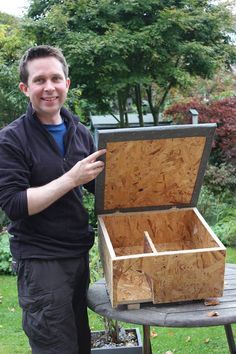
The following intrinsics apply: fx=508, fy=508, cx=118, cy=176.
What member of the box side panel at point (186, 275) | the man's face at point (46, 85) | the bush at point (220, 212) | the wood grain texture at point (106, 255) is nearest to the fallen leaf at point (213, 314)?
the box side panel at point (186, 275)

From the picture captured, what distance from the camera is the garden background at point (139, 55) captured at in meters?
8.19

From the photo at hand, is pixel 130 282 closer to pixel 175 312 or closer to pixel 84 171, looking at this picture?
pixel 175 312

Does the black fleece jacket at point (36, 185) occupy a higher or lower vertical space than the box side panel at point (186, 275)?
higher

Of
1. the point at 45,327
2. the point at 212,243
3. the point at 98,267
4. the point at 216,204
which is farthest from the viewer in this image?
the point at 216,204

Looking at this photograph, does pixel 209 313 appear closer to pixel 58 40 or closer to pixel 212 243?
pixel 212 243

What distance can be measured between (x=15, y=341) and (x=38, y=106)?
105 inches

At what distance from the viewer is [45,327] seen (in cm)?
231

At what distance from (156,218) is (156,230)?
82mm

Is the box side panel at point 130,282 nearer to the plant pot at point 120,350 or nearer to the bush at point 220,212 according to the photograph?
the plant pot at point 120,350

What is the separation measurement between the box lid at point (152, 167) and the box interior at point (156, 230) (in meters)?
0.05

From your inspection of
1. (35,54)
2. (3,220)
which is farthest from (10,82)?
(35,54)

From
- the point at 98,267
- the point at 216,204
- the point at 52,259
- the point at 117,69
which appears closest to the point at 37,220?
the point at 52,259

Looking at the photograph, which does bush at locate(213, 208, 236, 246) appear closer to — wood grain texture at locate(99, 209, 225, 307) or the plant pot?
the plant pot

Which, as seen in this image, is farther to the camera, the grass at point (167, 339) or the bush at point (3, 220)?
the bush at point (3, 220)
